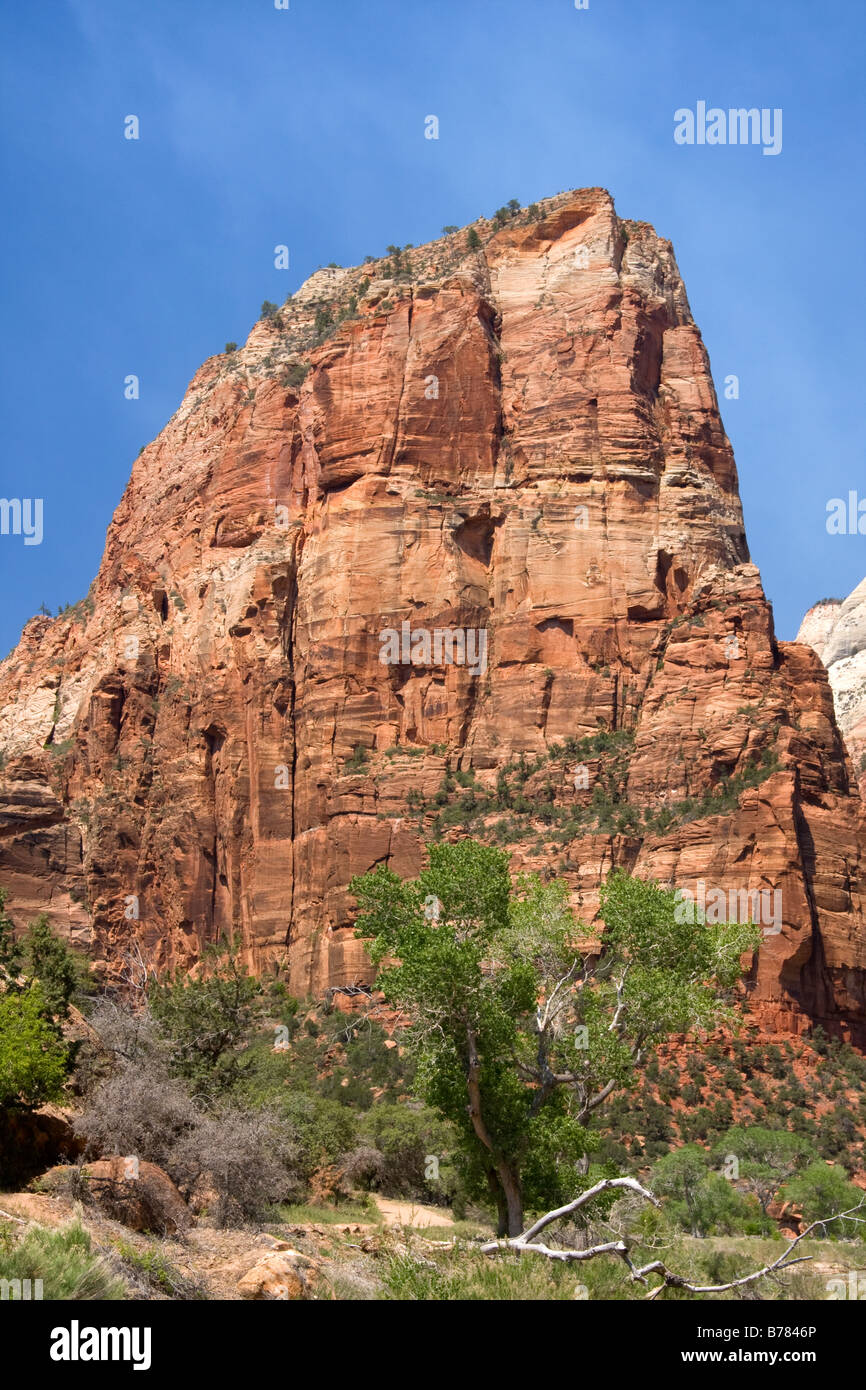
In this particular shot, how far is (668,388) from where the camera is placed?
7825 centimetres

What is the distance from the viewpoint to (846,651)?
157625mm

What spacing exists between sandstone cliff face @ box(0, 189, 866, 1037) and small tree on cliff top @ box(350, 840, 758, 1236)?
3030cm

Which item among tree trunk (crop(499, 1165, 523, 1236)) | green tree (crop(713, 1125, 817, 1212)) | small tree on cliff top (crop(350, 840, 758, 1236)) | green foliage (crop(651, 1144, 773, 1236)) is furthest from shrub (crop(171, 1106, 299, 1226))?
green tree (crop(713, 1125, 817, 1212))

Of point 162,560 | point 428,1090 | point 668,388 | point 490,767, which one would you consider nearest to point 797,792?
point 490,767

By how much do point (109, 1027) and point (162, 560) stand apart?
62.8 m

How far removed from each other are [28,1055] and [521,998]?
8363 millimetres

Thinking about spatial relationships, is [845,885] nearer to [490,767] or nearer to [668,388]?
[490,767]

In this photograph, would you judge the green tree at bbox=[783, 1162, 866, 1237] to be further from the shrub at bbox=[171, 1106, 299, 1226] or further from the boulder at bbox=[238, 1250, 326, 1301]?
the boulder at bbox=[238, 1250, 326, 1301]

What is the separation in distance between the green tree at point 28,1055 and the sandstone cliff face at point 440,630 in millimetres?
36112

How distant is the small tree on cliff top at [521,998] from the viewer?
2317 cm

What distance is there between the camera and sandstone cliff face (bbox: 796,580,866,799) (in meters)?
131

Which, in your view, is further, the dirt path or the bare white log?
the dirt path

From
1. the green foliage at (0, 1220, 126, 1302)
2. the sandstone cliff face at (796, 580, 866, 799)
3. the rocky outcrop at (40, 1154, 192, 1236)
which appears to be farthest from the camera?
the sandstone cliff face at (796, 580, 866, 799)
